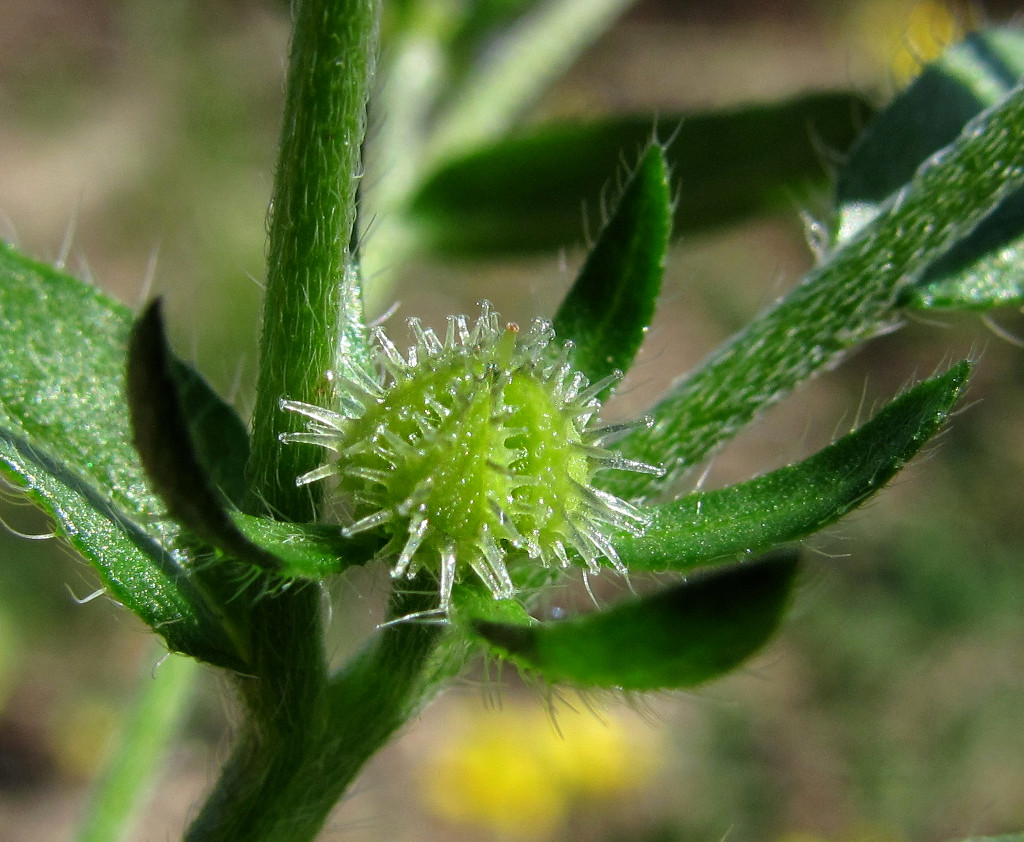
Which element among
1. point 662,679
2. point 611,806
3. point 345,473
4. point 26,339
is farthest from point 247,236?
point 662,679

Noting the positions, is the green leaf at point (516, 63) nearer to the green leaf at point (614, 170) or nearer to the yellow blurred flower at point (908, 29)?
the green leaf at point (614, 170)

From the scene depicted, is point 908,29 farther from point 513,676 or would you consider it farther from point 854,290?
point 513,676

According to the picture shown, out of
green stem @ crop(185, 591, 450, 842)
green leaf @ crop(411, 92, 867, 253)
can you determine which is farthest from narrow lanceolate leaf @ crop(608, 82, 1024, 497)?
green leaf @ crop(411, 92, 867, 253)

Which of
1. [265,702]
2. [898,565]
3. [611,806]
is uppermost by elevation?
[898,565]

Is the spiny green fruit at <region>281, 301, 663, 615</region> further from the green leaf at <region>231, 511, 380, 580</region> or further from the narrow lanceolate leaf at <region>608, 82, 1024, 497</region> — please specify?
the narrow lanceolate leaf at <region>608, 82, 1024, 497</region>

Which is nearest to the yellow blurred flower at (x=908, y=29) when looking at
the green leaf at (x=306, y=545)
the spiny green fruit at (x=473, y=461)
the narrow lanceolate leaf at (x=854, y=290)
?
the narrow lanceolate leaf at (x=854, y=290)

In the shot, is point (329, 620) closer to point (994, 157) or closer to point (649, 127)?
point (994, 157)
